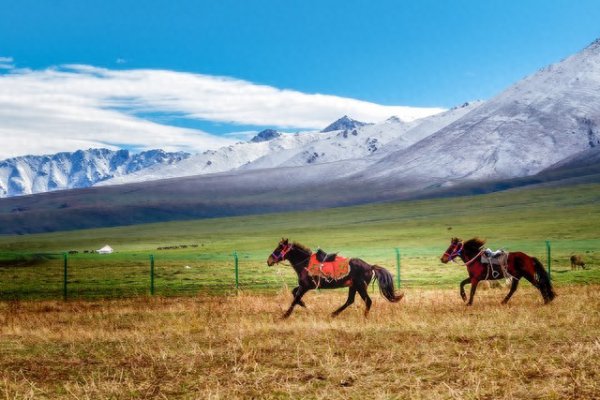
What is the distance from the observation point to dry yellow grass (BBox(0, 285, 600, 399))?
10914 mm

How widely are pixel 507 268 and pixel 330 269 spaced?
574 centimetres

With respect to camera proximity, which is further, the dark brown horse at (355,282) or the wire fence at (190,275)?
the wire fence at (190,275)

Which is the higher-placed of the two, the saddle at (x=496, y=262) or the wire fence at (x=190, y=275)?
the saddle at (x=496, y=262)

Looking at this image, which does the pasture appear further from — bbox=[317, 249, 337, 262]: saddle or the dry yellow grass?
bbox=[317, 249, 337, 262]: saddle

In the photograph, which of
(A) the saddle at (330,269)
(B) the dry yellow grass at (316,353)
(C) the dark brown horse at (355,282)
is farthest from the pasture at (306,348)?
(A) the saddle at (330,269)

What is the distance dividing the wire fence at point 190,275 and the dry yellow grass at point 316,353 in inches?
423

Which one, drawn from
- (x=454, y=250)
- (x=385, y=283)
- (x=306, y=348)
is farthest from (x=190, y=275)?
(x=306, y=348)

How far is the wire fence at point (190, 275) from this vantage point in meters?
38.9

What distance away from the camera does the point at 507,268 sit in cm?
2214

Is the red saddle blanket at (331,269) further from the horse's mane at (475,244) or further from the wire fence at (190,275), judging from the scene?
the wire fence at (190,275)

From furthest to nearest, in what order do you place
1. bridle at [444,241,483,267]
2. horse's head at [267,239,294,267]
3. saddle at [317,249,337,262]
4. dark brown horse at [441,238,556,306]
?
bridle at [444,241,483,267] < dark brown horse at [441,238,556,306] < horse's head at [267,239,294,267] < saddle at [317,249,337,262]

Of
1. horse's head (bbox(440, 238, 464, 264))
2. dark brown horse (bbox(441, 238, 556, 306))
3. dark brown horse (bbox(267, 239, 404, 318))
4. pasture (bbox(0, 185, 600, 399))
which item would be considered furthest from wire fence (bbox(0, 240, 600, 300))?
dark brown horse (bbox(267, 239, 404, 318))

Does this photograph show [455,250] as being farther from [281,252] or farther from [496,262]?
[281,252]

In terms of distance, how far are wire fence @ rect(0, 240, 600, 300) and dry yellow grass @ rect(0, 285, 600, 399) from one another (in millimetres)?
10734
